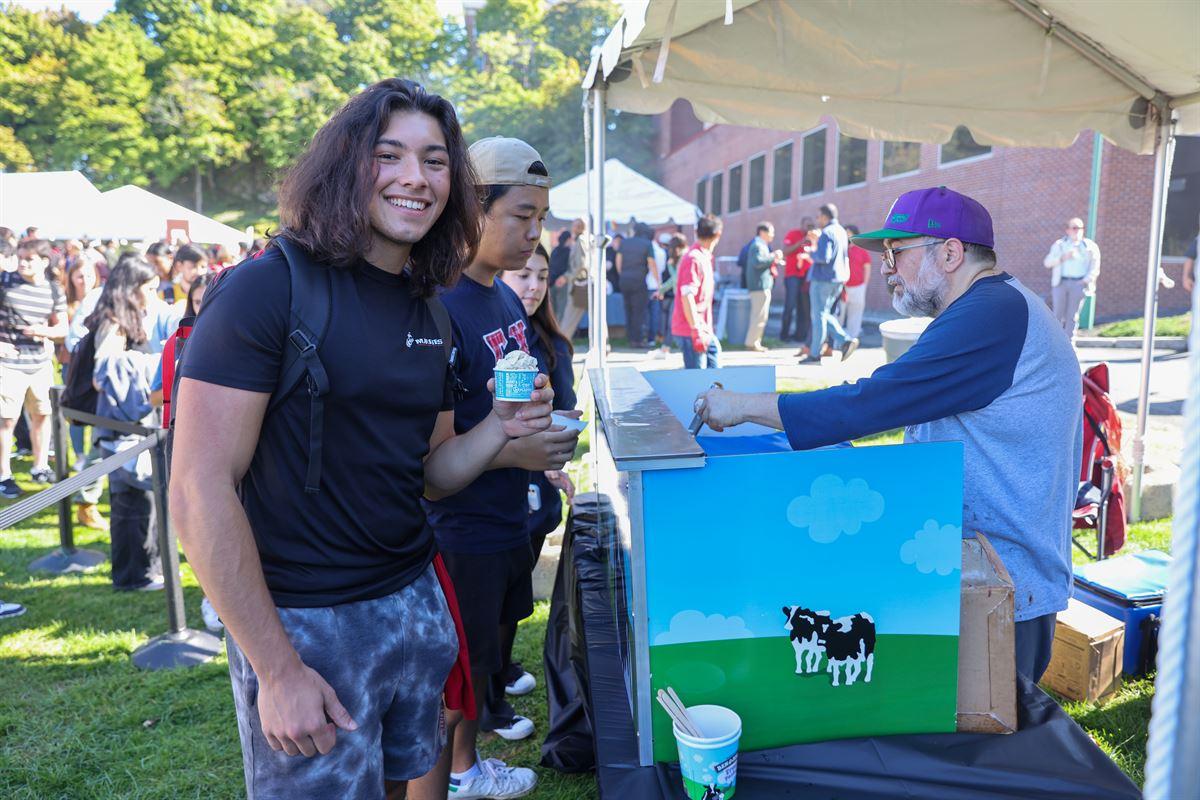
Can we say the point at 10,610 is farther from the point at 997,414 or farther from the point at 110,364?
the point at 997,414

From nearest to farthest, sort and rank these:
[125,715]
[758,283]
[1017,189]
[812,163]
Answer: [125,715], [758,283], [1017,189], [812,163]

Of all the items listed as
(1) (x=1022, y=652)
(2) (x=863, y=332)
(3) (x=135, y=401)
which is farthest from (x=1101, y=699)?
(2) (x=863, y=332)

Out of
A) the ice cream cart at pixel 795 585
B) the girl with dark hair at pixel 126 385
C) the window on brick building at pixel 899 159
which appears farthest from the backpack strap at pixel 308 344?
the window on brick building at pixel 899 159

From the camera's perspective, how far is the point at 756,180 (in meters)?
29.2

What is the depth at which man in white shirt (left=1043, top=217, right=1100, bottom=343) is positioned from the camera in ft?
37.8

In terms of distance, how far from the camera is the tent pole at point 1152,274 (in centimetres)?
436

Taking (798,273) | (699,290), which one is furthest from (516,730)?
(798,273)

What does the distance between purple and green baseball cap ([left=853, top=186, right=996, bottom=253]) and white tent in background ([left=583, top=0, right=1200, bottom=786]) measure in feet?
5.00

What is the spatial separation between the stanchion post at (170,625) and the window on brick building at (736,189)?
2906 cm

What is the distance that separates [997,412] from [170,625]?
3966 mm

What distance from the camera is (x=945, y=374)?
1821 mm

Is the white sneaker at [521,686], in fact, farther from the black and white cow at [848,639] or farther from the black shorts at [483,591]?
the black and white cow at [848,639]

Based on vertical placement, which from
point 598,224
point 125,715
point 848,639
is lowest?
point 125,715

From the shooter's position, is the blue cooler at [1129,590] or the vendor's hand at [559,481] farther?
the blue cooler at [1129,590]
